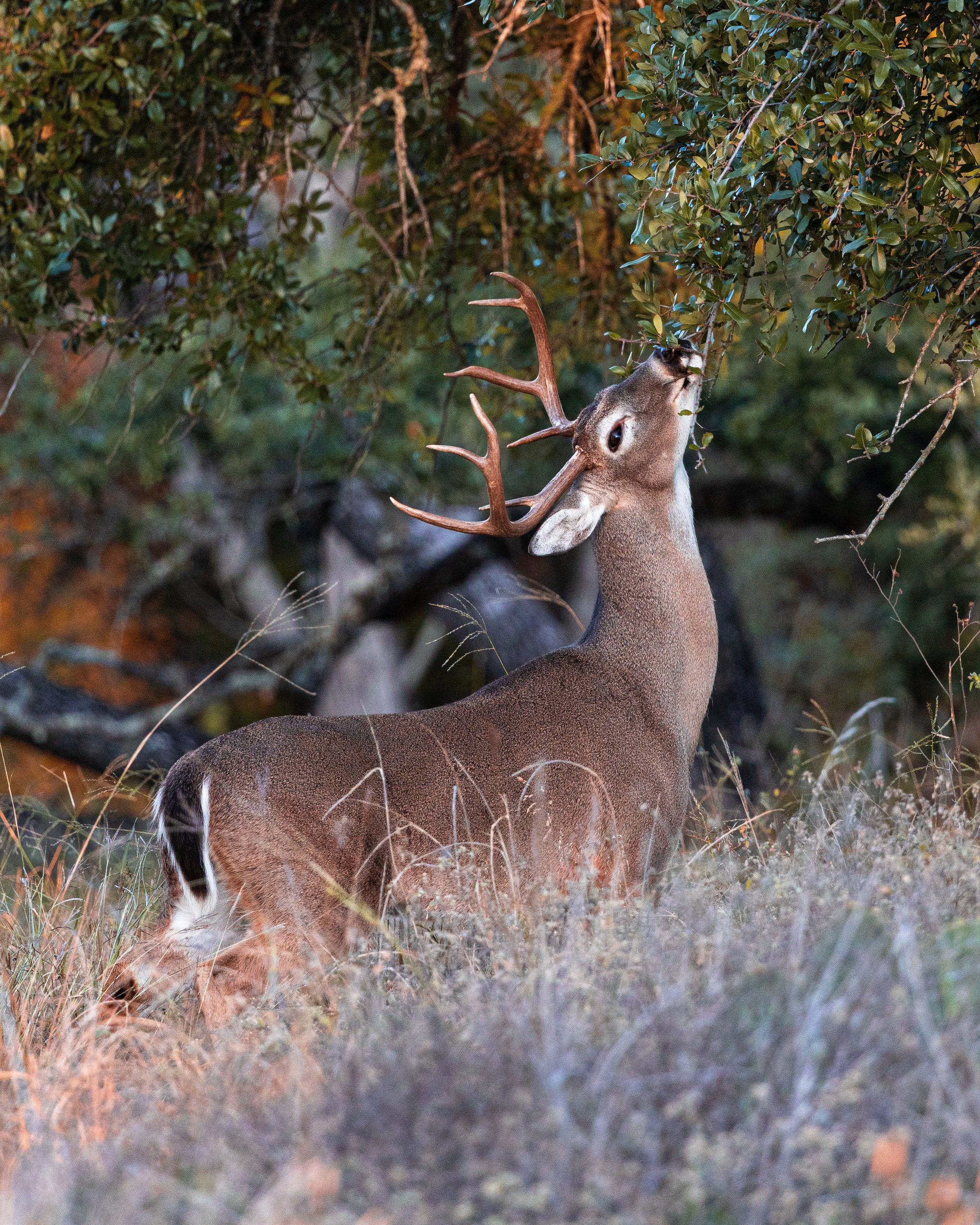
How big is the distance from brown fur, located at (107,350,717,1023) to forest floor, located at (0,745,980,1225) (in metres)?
0.40

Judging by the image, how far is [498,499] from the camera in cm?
459

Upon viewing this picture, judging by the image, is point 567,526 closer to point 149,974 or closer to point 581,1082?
point 149,974

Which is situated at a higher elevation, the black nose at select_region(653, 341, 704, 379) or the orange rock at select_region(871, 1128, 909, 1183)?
the black nose at select_region(653, 341, 704, 379)

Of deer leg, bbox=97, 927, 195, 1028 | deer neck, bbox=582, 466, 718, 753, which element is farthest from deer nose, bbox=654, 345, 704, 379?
deer leg, bbox=97, 927, 195, 1028

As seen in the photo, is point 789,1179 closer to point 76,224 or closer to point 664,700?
point 664,700

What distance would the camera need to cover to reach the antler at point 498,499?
4.46m

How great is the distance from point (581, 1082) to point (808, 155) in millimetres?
2581

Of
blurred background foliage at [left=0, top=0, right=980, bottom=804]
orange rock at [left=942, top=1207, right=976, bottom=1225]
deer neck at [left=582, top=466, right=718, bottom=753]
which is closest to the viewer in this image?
orange rock at [left=942, top=1207, right=976, bottom=1225]

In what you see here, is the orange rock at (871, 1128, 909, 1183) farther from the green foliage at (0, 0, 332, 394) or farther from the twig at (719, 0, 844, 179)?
the green foliage at (0, 0, 332, 394)

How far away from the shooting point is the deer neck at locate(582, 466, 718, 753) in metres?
4.66

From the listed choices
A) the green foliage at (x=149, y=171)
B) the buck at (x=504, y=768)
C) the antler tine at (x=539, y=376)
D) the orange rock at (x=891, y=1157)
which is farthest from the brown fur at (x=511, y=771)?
the green foliage at (x=149, y=171)

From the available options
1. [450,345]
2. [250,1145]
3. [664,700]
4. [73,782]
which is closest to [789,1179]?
[250,1145]

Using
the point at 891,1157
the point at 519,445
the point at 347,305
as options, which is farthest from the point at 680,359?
the point at 347,305

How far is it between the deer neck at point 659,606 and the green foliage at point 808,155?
3.55 feet
